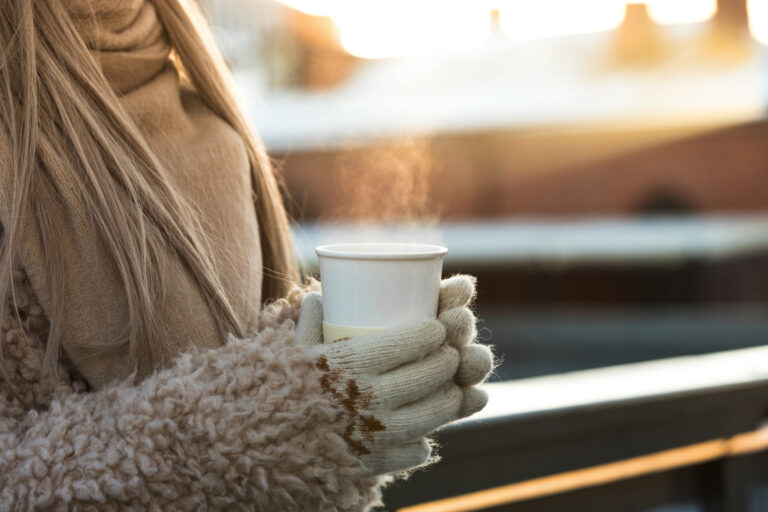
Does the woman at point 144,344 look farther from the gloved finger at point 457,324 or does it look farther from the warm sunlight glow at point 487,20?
the warm sunlight glow at point 487,20

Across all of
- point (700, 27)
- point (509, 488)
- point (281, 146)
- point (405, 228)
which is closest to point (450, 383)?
point (509, 488)

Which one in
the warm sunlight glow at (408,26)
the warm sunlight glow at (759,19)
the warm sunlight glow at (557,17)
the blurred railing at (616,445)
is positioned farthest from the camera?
the warm sunlight glow at (759,19)

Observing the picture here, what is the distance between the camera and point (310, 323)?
0.75 meters

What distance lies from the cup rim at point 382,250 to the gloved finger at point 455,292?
0.15ft

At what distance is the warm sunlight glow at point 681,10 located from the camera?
1156 cm

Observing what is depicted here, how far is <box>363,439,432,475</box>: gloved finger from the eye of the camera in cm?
70

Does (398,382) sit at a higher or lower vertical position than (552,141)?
lower

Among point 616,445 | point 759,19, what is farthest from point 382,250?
point 759,19

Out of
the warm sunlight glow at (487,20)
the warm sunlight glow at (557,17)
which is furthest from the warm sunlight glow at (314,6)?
the warm sunlight glow at (557,17)

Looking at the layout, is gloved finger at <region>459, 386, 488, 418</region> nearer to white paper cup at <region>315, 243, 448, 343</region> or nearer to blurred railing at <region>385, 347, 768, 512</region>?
white paper cup at <region>315, 243, 448, 343</region>

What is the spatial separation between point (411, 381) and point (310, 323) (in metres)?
0.13

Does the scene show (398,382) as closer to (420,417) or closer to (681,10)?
(420,417)

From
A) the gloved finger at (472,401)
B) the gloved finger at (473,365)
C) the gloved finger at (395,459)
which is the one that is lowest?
the gloved finger at (395,459)

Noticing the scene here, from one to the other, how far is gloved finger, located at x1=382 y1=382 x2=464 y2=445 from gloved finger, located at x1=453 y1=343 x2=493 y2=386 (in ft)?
0.11
